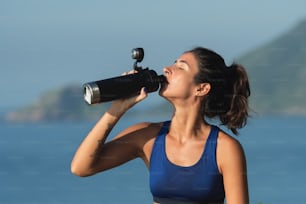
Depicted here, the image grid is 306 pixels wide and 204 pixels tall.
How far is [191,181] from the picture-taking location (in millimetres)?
3098

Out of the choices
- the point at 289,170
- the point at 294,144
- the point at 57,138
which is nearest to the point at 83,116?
the point at 57,138

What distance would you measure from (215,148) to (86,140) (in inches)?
15.6

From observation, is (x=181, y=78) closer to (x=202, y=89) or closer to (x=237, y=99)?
(x=202, y=89)

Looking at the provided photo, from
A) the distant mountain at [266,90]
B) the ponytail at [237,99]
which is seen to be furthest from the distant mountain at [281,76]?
the ponytail at [237,99]

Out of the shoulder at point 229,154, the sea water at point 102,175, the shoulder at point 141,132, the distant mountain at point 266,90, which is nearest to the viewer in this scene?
the shoulder at point 229,154

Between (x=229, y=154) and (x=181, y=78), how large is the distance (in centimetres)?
27

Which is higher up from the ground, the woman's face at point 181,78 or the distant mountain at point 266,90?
the distant mountain at point 266,90

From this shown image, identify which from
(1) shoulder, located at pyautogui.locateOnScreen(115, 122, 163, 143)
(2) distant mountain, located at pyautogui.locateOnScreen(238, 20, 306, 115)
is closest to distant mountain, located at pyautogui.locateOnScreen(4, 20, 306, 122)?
(2) distant mountain, located at pyautogui.locateOnScreen(238, 20, 306, 115)

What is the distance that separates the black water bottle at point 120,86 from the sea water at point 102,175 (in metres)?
11.0

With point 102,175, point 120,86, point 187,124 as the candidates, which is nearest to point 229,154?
point 187,124

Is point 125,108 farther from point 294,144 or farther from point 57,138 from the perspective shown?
point 57,138

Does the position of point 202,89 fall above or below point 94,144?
above

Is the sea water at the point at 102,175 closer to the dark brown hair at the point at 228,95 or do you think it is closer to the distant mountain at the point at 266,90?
the distant mountain at the point at 266,90

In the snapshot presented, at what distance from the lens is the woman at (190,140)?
10.1 feet
